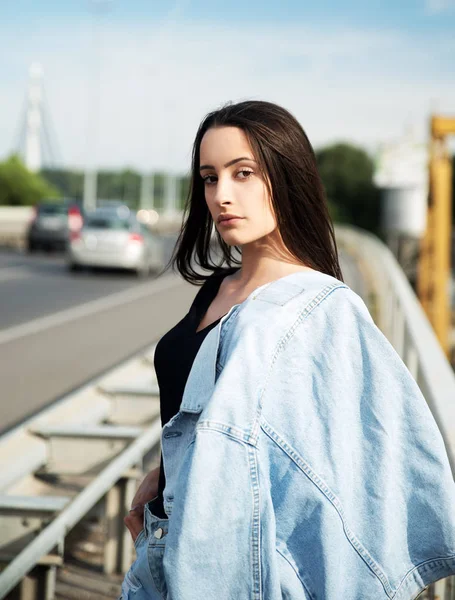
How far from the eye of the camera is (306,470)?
1852 mm

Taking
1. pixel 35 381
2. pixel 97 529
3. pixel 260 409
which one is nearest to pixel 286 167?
pixel 260 409

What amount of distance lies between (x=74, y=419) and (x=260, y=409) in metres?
4.31

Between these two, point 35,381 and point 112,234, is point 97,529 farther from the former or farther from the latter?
point 112,234

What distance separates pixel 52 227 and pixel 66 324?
53.7 feet

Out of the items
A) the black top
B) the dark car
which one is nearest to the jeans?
the black top

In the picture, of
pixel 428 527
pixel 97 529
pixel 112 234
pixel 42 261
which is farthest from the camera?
pixel 42 261

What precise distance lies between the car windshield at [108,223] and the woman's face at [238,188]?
77.2 feet

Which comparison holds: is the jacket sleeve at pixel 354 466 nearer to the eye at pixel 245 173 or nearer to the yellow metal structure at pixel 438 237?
the eye at pixel 245 173

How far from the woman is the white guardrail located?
0.85 metres

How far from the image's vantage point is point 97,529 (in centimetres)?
577

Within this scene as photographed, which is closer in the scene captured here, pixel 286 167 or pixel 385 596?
pixel 385 596

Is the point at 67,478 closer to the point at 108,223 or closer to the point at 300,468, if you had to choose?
the point at 300,468

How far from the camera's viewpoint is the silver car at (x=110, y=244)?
83.4 ft

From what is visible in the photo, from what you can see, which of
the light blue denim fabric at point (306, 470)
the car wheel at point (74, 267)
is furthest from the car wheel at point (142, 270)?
the light blue denim fabric at point (306, 470)
